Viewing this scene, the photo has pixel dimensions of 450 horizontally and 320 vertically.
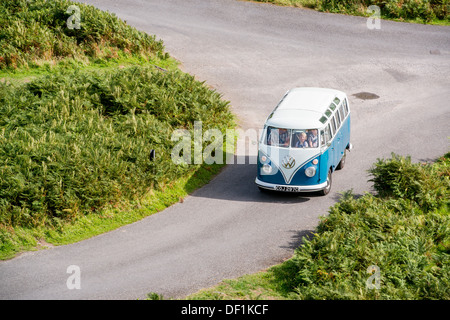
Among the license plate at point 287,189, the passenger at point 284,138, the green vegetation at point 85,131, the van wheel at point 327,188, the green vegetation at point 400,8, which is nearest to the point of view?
the green vegetation at point 85,131

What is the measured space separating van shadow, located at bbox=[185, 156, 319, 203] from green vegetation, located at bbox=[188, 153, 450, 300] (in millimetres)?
2325

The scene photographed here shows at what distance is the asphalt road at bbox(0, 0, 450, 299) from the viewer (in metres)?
14.3

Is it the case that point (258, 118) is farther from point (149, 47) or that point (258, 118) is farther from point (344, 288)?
point (344, 288)

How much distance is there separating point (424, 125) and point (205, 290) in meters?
12.9

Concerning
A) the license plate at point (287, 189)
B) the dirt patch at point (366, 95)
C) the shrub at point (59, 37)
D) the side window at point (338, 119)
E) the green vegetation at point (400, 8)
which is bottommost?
the license plate at point (287, 189)

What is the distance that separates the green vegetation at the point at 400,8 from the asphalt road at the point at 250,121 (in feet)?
2.17

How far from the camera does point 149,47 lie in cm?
2744

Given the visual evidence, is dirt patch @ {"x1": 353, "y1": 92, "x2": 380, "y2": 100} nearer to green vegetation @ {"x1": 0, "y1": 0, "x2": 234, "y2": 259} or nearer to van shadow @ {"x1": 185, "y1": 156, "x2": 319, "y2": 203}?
green vegetation @ {"x1": 0, "y1": 0, "x2": 234, "y2": 259}

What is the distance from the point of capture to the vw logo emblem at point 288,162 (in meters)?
17.1

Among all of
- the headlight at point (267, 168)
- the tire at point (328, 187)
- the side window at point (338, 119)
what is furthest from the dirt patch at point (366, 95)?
the headlight at point (267, 168)

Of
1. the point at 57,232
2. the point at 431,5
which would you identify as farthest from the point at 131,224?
the point at 431,5

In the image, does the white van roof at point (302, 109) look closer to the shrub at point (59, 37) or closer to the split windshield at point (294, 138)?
the split windshield at point (294, 138)

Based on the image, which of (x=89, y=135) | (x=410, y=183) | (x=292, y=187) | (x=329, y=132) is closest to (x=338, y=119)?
(x=329, y=132)

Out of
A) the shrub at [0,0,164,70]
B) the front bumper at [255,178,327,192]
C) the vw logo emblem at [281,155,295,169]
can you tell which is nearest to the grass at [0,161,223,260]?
the front bumper at [255,178,327,192]
